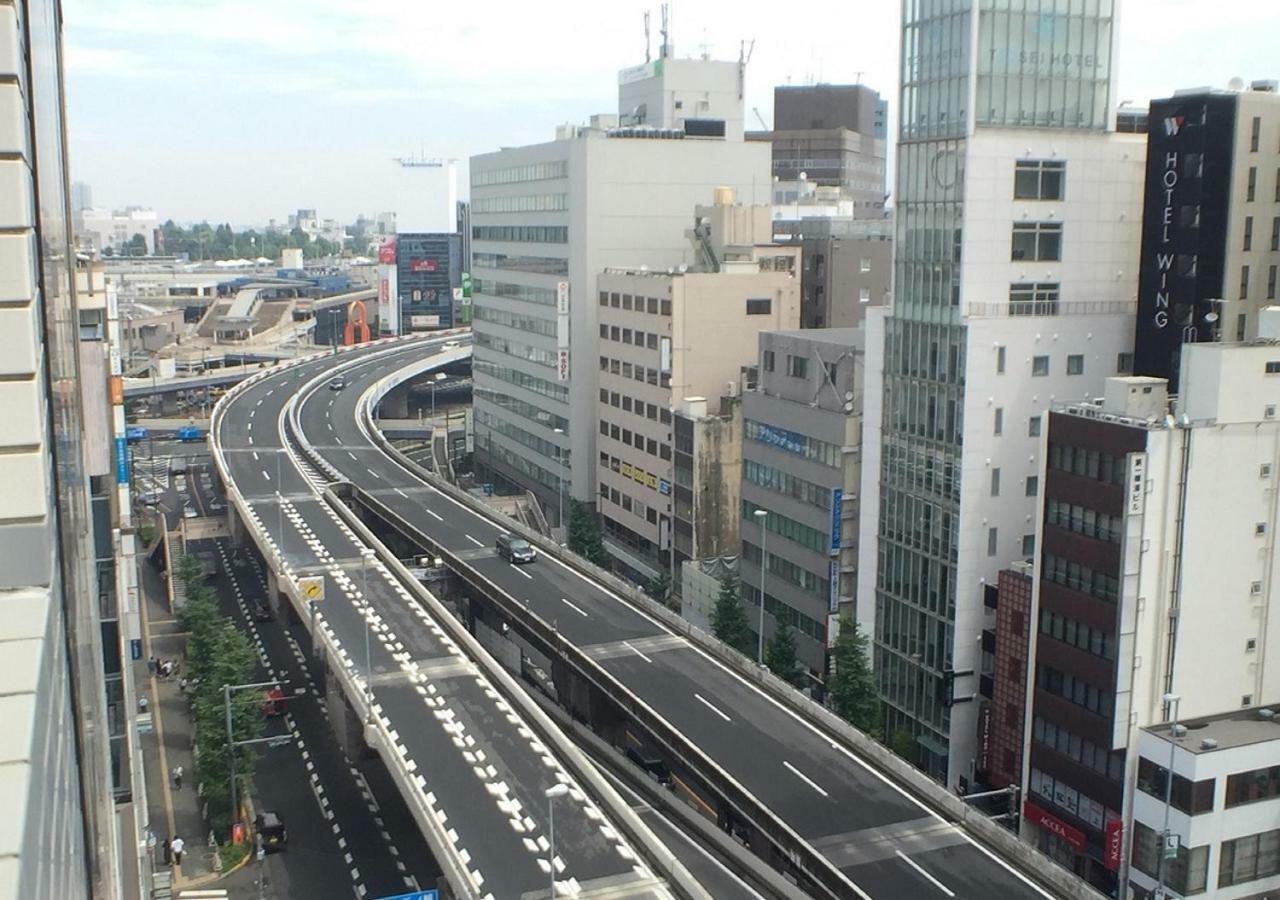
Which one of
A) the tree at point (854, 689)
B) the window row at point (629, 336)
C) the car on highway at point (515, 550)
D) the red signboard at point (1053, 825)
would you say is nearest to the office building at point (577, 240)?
the window row at point (629, 336)

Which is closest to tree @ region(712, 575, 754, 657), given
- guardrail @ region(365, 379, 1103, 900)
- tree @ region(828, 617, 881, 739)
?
guardrail @ region(365, 379, 1103, 900)

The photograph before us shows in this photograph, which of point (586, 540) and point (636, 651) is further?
point (586, 540)

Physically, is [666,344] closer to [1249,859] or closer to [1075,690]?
[1075,690]

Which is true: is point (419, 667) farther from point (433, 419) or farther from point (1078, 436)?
point (433, 419)

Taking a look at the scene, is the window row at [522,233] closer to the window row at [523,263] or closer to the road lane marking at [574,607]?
the window row at [523,263]

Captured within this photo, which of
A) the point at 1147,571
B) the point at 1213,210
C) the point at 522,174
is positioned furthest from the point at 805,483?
the point at 522,174
